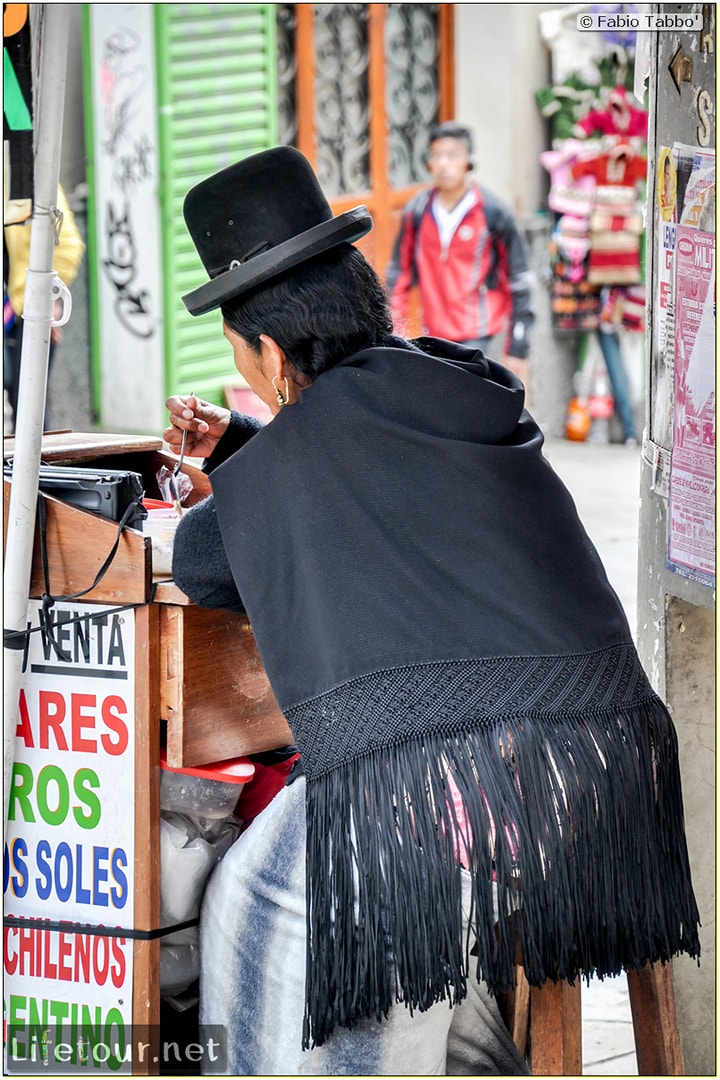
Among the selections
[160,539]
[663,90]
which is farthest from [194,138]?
[160,539]

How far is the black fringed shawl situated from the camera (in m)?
1.90

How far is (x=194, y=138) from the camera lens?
22.2 ft

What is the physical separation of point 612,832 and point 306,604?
54 centimetres

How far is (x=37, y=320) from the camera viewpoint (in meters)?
2.13

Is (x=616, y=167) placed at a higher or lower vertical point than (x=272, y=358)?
higher

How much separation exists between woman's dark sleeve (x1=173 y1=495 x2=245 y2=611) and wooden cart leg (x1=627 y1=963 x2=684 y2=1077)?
0.83 metres

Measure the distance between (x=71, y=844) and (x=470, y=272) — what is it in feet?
16.6

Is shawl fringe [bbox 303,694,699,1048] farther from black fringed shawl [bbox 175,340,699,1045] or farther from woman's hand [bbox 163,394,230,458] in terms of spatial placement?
woman's hand [bbox 163,394,230,458]

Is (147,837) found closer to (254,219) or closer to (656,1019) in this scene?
(656,1019)

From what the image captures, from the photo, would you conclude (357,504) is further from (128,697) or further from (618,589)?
(618,589)

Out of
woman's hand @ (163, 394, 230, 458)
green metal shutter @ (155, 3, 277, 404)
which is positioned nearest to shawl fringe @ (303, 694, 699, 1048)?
woman's hand @ (163, 394, 230, 458)

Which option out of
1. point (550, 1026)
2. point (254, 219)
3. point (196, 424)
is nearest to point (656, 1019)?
point (550, 1026)

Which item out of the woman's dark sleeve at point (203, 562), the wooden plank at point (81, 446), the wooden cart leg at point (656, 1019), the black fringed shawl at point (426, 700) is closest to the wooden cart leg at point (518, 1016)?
the wooden cart leg at point (656, 1019)

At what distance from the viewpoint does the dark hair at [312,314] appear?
2.03 m
